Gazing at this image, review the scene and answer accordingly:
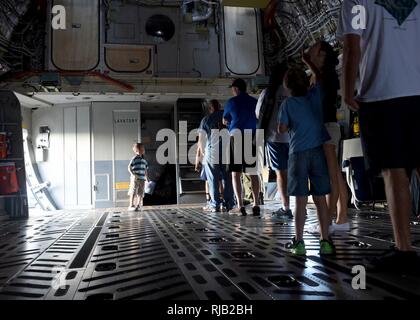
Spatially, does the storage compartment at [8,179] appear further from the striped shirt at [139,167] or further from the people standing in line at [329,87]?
the people standing in line at [329,87]

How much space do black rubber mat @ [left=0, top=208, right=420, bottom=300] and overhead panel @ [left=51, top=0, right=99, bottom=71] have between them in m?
6.29

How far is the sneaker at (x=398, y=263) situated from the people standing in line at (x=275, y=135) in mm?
2353

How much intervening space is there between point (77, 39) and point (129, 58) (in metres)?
1.22

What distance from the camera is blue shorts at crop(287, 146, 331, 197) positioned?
2.49 meters

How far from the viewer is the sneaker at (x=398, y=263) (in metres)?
1.95

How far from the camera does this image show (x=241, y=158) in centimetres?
509

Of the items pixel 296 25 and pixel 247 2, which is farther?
pixel 296 25

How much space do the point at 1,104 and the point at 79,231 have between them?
9.58 feet

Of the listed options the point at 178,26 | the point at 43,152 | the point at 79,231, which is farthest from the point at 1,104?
the point at 178,26

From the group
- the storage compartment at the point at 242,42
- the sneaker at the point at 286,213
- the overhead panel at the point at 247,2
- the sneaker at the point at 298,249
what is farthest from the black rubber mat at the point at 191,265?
the storage compartment at the point at 242,42

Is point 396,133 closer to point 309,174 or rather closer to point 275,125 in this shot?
point 309,174

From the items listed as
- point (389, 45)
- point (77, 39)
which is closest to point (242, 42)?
point (77, 39)

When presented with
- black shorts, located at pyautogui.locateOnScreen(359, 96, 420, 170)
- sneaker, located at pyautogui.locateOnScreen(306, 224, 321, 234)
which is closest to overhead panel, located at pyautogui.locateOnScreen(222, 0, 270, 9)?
sneaker, located at pyautogui.locateOnScreen(306, 224, 321, 234)
